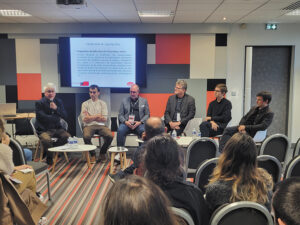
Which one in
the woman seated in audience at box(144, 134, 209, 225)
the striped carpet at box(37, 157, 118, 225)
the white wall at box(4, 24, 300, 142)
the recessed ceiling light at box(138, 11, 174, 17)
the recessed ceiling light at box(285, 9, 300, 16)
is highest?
the recessed ceiling light at box(285, 9, 300, 16)

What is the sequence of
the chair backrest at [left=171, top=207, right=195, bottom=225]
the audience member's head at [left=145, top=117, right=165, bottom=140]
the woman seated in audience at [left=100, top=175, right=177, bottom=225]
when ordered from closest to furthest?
the woman seated in audience at [left=100, top=175, right=177, bottom=225] → the chair backrest at [left=171, top=207, right=195, bottom=225] → the audience member's head at [left=145, top=117, right=165, bottom=140]

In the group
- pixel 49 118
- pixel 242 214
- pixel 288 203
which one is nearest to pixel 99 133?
pixel 49 118

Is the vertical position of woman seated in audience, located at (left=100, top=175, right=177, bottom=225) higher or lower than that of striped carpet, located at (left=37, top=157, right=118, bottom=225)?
higher

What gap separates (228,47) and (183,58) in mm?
1008

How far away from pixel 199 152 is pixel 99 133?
2.71m

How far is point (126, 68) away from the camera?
19.8ft

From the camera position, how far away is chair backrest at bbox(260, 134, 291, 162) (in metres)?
3.35

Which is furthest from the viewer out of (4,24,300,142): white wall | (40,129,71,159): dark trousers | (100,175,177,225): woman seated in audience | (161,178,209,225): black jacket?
(4,24,300,142): white wall

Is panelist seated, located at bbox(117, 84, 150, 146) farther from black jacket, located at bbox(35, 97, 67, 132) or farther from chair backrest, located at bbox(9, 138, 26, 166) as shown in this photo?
chair backrest, located at bbox(9, 138, 26, 166)

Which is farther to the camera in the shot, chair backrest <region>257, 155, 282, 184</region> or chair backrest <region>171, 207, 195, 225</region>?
chair backrest <region>257, 155, 282, 184</region>

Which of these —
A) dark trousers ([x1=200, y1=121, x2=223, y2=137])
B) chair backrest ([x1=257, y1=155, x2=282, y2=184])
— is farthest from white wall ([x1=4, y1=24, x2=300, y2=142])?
chair backrest ([x1=257, y1=155, x2=282, y2=184])

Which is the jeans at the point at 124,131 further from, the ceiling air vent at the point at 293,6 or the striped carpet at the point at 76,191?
the ceiling air vent at the point at 293,6

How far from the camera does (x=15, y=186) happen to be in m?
2.54

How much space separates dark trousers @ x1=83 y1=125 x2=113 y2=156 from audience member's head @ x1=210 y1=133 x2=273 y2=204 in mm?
3715
